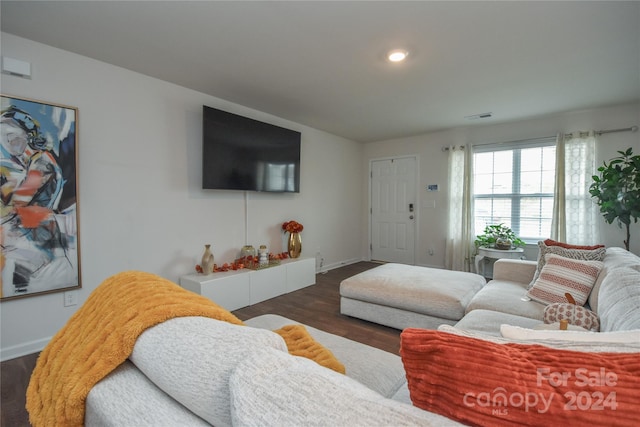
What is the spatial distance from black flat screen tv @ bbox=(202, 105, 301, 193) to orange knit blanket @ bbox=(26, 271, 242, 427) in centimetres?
220

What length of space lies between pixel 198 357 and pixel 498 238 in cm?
428

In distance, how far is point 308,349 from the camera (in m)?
1.01

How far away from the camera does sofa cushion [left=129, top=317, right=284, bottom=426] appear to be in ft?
1.93

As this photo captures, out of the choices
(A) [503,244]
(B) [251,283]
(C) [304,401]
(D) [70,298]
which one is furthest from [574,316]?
(D) [70,298]

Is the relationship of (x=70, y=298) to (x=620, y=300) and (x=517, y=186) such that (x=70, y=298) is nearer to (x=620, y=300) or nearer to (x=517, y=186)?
(x=620, y=300)

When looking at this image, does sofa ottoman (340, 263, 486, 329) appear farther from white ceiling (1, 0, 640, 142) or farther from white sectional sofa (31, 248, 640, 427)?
white ceiling (1, 0, 640, 142)

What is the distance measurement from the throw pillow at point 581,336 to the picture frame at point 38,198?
297 cm

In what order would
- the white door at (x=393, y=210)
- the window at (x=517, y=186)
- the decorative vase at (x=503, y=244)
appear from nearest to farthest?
the decorative vase at (x=503, y=244), the window at (x=517, y=186), the white door at (x=393, y=210)

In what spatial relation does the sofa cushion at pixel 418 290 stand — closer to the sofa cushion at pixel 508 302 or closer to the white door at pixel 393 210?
the sofa cushion at pixel 508 302

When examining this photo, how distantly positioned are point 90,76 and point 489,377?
3.30 meters

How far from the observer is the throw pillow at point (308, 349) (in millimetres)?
926

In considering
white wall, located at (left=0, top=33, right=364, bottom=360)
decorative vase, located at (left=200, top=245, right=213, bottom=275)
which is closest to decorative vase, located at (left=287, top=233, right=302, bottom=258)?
white wall, located at (left=0, top=33, right=364, bottom=360)

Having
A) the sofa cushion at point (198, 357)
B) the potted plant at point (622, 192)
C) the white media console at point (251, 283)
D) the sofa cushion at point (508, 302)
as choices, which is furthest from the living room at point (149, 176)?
the sofa cushion at point (508, 302)

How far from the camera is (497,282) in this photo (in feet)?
8.54
